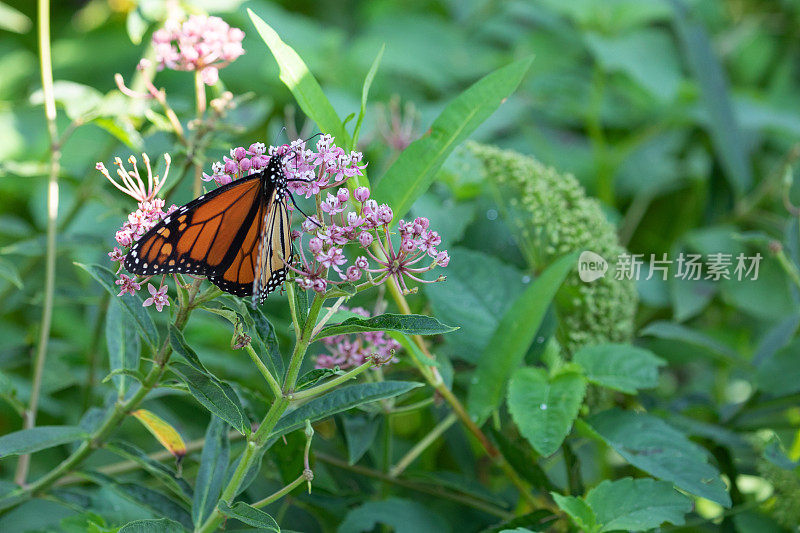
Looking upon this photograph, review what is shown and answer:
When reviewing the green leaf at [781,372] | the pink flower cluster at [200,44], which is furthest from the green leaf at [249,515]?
the green leaf at [781,372]

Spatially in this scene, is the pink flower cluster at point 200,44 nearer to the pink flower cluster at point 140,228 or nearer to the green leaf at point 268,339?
the pink flower cluster at point 140,228

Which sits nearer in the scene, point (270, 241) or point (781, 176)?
point (270, 241)

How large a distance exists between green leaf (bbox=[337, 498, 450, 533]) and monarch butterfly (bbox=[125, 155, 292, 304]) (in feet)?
1.11

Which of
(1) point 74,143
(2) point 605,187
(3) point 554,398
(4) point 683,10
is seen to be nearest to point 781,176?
(2) point 605,187

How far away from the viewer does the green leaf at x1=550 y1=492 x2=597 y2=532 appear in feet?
2.19

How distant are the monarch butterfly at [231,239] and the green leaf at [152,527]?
21cm

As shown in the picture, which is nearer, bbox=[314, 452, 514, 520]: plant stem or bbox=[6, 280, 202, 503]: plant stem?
bbox=[6, 280, 202, 503]: plant stem

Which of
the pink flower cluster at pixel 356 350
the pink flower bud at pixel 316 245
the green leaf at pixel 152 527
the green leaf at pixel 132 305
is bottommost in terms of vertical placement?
the green leaf at pixel 152 527

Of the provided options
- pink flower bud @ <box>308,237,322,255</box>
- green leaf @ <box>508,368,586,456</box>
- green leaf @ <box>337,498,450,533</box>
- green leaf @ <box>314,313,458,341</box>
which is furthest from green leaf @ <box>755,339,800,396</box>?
pink flower bud @ <box>308,237,322,255</box>

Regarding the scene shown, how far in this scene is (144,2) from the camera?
988mm

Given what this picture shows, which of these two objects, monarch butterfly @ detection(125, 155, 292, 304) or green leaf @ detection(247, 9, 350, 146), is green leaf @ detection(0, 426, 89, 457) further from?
green leaf @ detection(247, 9, 350, 146)

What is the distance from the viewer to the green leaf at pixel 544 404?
0.73 m

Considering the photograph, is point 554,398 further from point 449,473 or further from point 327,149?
point 327,149

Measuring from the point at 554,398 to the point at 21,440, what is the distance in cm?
56
